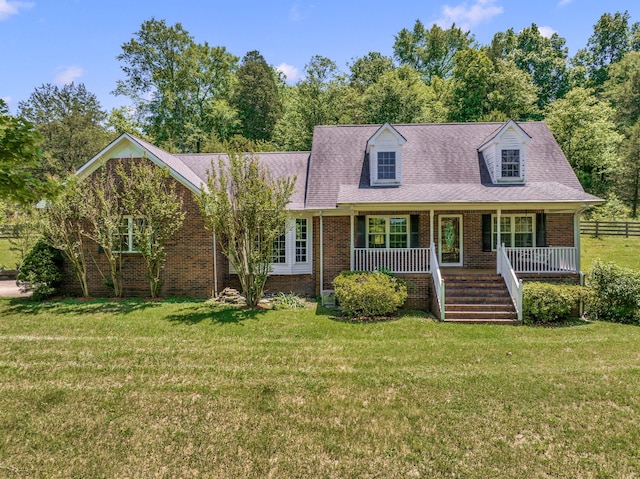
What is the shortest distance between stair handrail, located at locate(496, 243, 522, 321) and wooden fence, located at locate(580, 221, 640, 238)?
18207 millimetres

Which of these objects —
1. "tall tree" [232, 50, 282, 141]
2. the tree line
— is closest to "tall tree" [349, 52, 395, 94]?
the tree line

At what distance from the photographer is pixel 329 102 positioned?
30.2 metres

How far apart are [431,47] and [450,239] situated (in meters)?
43.7

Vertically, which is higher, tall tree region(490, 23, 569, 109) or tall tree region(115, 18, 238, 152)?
tall tree region(490, 23, 569, 109)

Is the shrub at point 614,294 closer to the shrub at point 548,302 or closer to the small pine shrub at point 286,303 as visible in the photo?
the shrub at point 548,302

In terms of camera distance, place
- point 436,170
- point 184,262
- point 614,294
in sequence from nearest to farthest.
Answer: point 614,294, point 184,262, point 436,170

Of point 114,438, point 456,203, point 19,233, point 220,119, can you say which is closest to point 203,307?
point 114,438

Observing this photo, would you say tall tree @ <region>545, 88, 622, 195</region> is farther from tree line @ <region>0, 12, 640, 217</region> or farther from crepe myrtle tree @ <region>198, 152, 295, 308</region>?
crepe myrtle tree @ <region>198, 152, 295, 308</region>

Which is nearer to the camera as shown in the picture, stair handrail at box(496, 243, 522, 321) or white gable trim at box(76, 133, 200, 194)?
stair handrail at box(496, 243, 522, 321)

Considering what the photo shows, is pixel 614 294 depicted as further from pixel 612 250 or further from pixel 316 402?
pixel 612 250

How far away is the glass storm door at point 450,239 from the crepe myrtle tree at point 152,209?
10061 mm

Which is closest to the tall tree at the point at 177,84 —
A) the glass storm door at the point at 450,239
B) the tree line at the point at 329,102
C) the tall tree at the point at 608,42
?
the tree line at the point at 329,102

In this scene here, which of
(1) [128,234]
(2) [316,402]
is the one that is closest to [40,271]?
(1) [128,234]

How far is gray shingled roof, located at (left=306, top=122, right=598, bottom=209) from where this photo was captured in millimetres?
13047
